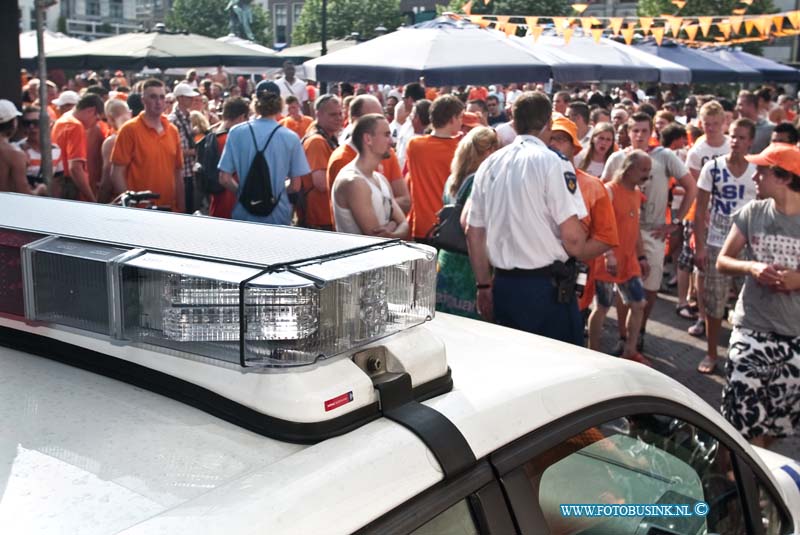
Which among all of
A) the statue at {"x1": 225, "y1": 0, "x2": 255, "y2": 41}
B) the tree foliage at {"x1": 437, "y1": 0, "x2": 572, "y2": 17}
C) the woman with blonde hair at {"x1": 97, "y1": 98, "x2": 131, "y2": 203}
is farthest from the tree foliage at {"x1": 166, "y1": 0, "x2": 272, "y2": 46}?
the woman with blonde hair at {"x1": 97, "y1": 98, "x2": 131, "y2": 203}

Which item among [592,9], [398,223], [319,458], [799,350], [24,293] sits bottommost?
[799,350]

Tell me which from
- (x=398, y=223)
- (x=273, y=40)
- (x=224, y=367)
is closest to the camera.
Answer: (x=224, y=367)

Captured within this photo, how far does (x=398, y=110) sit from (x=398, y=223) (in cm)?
545

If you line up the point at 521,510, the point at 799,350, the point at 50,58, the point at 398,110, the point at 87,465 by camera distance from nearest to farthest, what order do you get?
the point at 87,465
the point at 521,510
the point at 799,350
the point at 398,110
the point at 50,58

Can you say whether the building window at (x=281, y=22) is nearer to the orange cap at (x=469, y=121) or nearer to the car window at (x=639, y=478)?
the orange cap at (x=469, y=121)

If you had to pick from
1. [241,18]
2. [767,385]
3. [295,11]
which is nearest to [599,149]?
[767,385]

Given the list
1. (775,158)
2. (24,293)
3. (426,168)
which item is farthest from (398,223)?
(24,293)

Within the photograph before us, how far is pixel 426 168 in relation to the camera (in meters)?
6.29

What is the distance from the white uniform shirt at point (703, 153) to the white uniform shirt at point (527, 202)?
4.38 metres

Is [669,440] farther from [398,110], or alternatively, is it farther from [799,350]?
[398,110]

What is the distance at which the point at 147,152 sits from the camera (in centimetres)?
695

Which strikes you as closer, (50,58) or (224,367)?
(224,367)

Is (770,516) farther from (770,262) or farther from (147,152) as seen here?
(147,152)

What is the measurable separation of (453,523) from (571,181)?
323 cm
